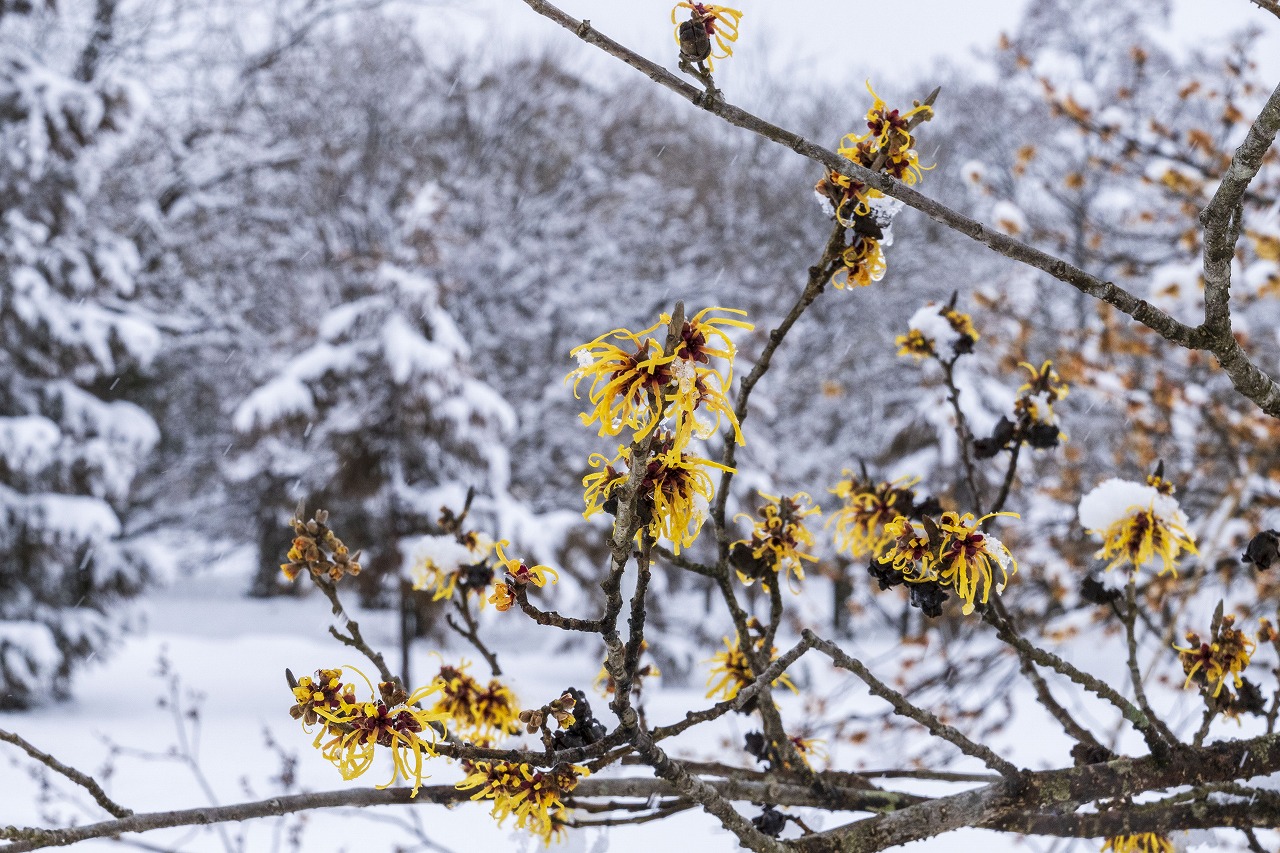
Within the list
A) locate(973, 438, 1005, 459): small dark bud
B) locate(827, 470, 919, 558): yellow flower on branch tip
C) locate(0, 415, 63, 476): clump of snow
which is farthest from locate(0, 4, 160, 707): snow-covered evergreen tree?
locate(973, 438, 1005, 459): small dark bud

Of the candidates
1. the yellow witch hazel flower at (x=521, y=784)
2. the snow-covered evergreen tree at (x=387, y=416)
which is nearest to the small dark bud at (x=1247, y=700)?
the yellow witch hazel flower at (x=521, y=784)

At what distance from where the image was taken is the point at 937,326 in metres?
1.33

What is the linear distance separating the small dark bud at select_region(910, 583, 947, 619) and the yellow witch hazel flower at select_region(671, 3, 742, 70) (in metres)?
0.51

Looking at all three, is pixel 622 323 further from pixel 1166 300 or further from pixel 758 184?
pixel 1166 300

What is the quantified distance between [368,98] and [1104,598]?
1195 centimetres

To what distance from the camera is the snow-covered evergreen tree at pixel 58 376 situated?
23.5 ft

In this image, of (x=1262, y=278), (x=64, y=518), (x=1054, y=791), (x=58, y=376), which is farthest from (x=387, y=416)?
(x=1054, y=791)

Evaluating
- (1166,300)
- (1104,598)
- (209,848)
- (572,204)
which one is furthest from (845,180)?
(572,204)

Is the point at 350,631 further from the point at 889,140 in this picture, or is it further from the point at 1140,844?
the point at 1140,844

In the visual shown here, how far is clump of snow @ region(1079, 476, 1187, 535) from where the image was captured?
3.69 feet

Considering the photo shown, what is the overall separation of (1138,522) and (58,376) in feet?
28.0

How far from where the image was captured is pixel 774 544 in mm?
1071

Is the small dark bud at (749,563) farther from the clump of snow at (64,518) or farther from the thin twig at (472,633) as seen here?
the clump of snow at (64,518)

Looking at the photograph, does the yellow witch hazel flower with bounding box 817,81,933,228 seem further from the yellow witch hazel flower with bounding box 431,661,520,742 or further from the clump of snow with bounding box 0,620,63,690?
the clump of snow with bounding box 0,620,63,690
